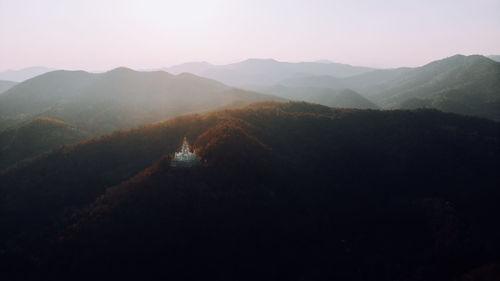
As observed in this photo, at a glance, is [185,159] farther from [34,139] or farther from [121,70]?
[121,70]

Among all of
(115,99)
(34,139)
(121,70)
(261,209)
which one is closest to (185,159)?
(261,209)

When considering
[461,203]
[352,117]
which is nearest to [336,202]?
[461,203]

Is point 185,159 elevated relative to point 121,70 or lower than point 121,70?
lower

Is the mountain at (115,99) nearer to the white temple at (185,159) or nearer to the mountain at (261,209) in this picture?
the mountain at (261,209)

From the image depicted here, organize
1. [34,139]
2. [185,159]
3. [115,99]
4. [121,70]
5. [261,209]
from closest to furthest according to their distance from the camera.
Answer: [261,209] < [185,159] < [34,139] < [115,99] < [121,70]

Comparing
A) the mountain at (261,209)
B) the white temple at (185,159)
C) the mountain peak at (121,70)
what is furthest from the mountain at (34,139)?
the mountain peak at (121,70)

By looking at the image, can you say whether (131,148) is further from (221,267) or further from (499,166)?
(499,166)
